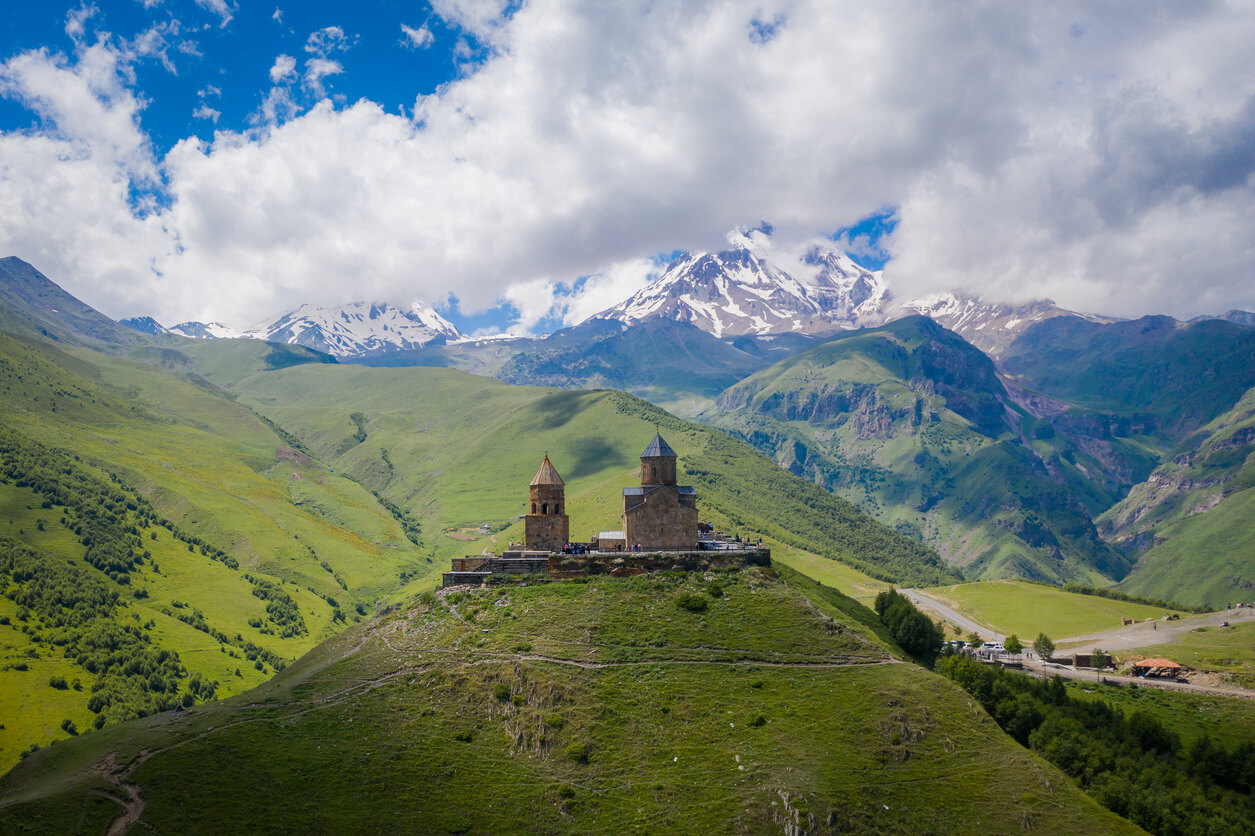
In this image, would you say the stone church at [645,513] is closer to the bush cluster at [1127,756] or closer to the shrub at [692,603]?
the shrub at [692,603]

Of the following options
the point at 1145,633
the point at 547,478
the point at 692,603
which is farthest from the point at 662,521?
the point at 1145,633

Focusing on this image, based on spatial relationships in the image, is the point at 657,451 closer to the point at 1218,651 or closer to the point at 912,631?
the point at 912,631

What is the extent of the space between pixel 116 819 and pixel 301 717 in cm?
1409

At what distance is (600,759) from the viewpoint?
55281 mm

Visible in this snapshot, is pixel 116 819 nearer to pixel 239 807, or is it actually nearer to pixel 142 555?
pixel 239 807

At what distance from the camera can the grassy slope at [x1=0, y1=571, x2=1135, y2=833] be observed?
1960 inches

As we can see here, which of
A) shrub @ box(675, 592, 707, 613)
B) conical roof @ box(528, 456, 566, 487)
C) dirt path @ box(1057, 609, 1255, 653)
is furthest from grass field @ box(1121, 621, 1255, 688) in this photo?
conical roof @ box(528, 456, 566, 487)

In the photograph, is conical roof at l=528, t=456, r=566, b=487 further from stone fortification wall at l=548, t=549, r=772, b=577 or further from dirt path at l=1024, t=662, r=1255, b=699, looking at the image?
dirt path at l=1024, t=662, r=1255, b=699

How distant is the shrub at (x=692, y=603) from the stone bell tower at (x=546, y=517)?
1888cm

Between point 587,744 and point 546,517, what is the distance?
1293 inches

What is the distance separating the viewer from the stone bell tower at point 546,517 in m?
85.2

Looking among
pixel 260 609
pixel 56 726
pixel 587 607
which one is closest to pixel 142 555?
pixel 260 609

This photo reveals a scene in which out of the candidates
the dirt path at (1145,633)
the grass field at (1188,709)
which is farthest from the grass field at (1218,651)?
the grass field at (1188,709)

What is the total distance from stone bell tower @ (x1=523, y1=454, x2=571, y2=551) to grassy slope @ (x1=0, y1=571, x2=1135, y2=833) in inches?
594
